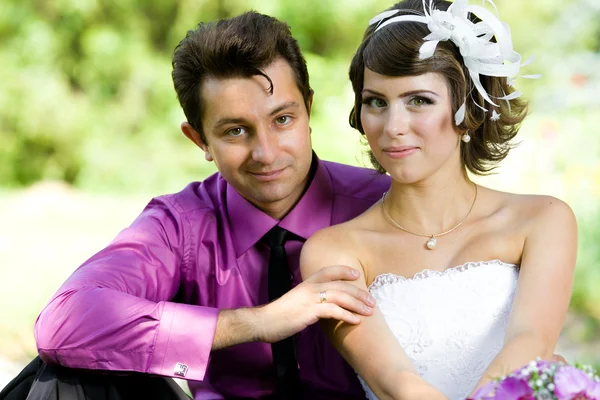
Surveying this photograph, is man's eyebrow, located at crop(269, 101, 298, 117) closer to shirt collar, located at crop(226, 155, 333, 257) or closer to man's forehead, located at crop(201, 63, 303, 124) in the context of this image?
man's forehead, located at crop(201, 63, 303, 124)

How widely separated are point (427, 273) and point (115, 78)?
22.3 ft

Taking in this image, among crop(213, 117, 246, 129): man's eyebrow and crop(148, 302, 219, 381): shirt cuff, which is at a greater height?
crop(213, 117, 246, 129): man's eyebrow

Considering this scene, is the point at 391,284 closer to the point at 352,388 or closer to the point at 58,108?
the point at 352,388

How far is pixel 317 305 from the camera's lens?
8.72ft

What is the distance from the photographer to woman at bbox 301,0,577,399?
2.70 metres

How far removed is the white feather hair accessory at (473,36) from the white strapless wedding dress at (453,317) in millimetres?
522

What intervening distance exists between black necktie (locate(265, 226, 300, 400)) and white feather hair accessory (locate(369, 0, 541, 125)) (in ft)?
2.79

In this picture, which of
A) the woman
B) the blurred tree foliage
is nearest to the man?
the woman

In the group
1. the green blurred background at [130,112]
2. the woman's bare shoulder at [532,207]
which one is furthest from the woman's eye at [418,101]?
the green blurred background at [130,112]

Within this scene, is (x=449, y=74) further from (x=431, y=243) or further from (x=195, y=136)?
(x=195, y=136)

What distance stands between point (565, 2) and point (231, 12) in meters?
3.24

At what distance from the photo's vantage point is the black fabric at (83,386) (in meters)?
2.77

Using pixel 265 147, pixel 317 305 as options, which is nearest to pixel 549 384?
pixel 317 305

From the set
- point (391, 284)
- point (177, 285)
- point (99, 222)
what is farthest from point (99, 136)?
point (391, 284)
